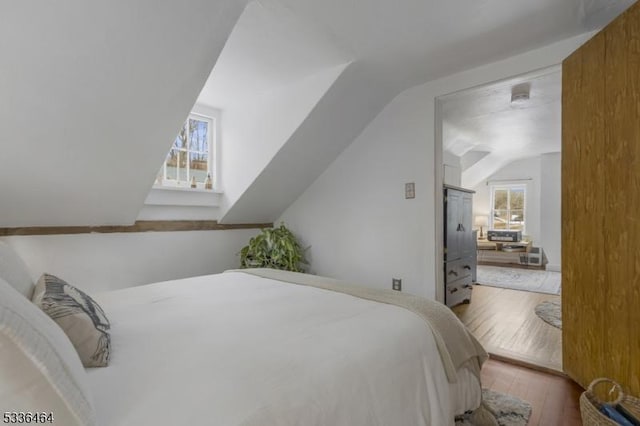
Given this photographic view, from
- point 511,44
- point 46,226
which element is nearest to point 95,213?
point 46,226

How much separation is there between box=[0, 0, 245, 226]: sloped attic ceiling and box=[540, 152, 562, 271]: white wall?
6.74m

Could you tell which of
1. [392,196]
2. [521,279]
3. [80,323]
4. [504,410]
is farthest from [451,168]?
[80,323]

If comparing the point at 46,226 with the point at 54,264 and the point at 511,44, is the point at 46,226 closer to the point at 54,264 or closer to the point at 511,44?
the point at 54,264

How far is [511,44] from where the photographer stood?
90.7 inches

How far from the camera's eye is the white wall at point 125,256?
252 centimetres

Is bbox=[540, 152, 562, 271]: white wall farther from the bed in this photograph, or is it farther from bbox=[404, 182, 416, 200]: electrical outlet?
the bed

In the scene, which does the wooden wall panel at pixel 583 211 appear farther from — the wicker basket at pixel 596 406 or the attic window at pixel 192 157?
the attic window at pixel 192 157

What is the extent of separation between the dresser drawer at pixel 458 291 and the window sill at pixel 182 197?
2.67 metres

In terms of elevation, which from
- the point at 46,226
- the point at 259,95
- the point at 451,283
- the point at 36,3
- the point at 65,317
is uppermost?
the point at 259,95

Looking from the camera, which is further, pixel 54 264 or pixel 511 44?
pixel 54 264

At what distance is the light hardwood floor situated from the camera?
2.57 m

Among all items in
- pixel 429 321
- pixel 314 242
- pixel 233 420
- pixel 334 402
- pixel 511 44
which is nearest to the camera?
pixel 233 420

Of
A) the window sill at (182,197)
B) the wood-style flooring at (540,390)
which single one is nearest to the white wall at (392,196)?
the wood-style flooring at (540,390)

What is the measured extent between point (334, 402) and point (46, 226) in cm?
274
